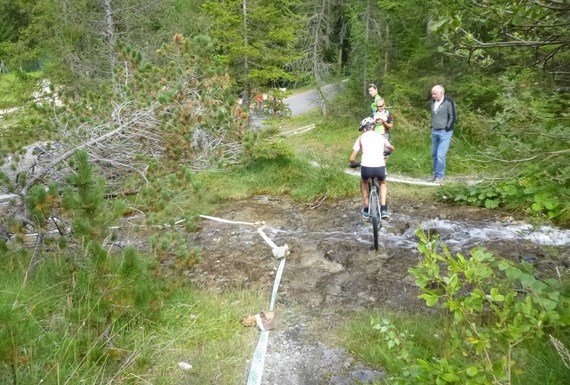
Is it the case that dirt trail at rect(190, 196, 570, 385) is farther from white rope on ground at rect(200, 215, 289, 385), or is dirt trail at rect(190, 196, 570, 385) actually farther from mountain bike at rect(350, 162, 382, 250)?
mountain bike at rect(350, 162, 382, 250)

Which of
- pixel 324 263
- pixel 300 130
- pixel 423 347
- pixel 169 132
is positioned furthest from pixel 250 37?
pixel 423 347

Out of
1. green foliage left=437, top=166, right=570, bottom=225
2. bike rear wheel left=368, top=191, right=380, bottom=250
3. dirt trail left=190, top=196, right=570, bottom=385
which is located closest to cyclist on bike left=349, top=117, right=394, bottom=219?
bike rear wheel left=368, top=191, right=380, bottom=250

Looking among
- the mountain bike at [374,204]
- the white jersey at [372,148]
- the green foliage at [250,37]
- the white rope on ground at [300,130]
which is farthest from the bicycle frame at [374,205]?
the white rope on ground at [300,130]

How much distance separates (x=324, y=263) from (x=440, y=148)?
4.55 meters

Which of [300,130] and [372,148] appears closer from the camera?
[372,148]

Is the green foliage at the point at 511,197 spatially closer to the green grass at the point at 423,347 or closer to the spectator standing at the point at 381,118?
the spectator standing at the point at 381,118

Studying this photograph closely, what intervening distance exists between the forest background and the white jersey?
1378 mm

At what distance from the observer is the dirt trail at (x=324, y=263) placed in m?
4.02

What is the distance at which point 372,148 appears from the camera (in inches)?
257

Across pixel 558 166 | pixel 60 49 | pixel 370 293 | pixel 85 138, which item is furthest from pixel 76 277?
pixel 60 49

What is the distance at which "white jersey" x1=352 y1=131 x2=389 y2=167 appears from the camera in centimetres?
652

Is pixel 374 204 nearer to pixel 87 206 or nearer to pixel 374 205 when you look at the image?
pixel 374 205

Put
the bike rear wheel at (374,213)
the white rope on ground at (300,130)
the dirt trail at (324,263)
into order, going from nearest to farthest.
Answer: the dirt trail at (324,263) < the bike rear wheel at (374,213) < the white rope on ground at (300,130)

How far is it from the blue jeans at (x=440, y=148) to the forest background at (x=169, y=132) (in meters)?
0.70
